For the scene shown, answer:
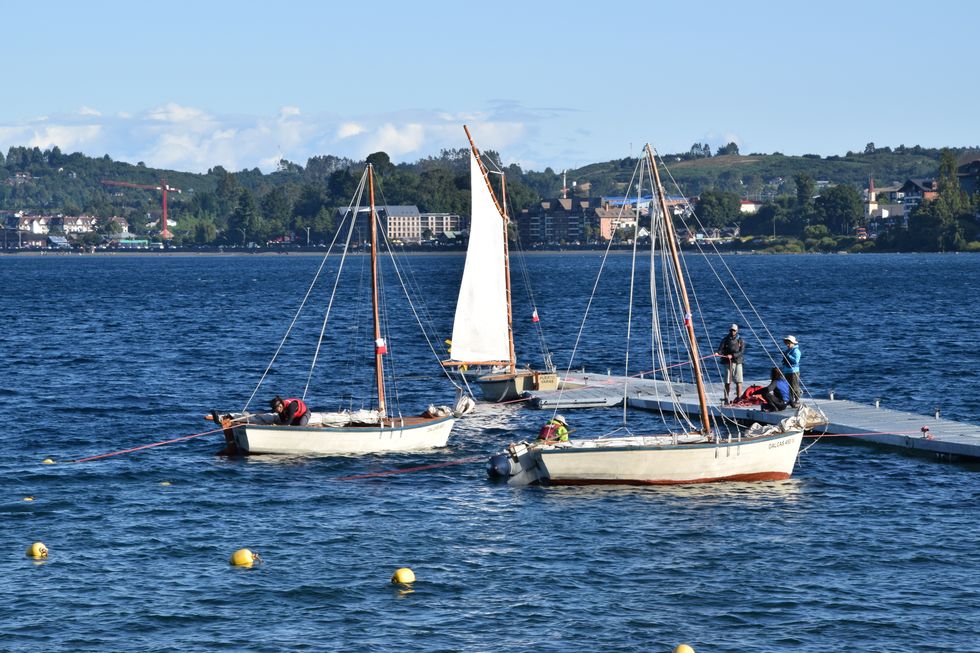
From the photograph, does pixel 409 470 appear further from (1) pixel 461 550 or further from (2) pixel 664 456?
(1) pixel 461 550

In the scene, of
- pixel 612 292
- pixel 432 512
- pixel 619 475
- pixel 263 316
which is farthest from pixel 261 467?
pixel 612 292

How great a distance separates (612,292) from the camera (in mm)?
191625

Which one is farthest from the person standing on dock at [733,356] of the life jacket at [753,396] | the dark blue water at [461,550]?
the dark blue water at [461,550]

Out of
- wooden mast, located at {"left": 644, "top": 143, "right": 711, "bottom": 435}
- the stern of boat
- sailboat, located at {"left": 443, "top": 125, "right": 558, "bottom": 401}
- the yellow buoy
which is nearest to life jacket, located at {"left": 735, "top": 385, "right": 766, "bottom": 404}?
wooden mast, located at {"left": 644, "top": 143, "right": 711, "bottom": 435}

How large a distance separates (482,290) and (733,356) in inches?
596

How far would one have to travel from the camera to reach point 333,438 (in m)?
49.4

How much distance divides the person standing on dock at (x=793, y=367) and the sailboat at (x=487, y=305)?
15.2 metres

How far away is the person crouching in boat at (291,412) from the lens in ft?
162

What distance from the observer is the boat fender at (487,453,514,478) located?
45.5m

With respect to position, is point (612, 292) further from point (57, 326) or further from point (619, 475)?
point (619, 475)

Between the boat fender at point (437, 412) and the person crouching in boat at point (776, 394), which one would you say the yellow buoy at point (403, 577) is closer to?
the boat fender at point (437, 412)

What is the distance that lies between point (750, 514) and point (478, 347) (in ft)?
85.1

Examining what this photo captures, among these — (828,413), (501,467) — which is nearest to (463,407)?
(501,467)

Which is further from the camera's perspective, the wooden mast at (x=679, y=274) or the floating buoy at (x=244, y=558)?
the wooden mast at (x=679, y=274)
